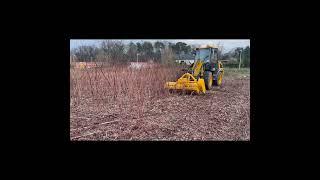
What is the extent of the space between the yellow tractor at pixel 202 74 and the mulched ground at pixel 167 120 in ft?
0.87

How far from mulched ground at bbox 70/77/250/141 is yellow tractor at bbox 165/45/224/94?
0.27 m

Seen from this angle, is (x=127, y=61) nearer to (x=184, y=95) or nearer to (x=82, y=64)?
Answer: (x=82, y=64)

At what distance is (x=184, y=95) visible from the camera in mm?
4066

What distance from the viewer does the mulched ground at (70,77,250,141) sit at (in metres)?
3.57

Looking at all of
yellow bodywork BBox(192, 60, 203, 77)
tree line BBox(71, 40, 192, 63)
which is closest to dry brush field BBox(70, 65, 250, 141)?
tree line BBox(71, 40, 192, 63)

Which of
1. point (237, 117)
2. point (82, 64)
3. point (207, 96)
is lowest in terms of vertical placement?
point (237, 117)

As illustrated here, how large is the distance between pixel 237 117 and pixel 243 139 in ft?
0.93

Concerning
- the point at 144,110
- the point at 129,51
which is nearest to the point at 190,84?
the point at 144,110

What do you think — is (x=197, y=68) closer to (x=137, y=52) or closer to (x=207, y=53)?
(x=207, y=53)

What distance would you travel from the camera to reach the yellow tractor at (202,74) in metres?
3.93

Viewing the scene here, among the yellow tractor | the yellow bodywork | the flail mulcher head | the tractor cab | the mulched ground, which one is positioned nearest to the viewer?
the mulched ground

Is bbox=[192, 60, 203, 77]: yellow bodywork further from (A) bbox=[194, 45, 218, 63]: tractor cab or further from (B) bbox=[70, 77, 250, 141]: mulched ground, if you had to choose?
(B) bbox=[70, 77, 250, 141]: mulched ground

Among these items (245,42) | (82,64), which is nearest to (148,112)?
(82,64)

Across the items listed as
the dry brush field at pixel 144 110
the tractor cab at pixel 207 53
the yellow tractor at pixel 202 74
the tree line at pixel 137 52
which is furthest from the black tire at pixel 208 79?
the tree line at pixel 137 52
